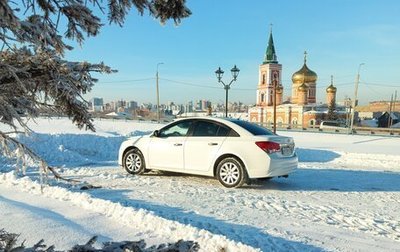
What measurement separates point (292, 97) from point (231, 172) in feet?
241

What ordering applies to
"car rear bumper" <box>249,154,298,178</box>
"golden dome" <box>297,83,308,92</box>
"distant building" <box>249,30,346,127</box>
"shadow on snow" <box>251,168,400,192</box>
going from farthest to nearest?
"golden dome" <box>297,83,308,92</box>
"distant building" <box>249,30,346,127</box>
"shadow on snow" <box>251,168,400,192</box>
"car rear bumper" <box>249,154,298,178</box>

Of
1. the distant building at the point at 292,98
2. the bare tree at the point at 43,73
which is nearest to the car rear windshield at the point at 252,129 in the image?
the bare tree at the point at 43,73

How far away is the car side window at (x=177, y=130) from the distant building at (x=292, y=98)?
6468cm

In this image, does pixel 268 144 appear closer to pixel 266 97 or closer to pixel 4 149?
pixel 4 149

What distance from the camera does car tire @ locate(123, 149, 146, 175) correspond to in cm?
1053

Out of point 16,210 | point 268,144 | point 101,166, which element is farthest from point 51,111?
point 101,166

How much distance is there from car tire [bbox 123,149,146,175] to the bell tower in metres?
70.0

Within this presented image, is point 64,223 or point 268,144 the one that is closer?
point 64,223

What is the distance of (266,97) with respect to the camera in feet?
263

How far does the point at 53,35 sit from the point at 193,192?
246 inches

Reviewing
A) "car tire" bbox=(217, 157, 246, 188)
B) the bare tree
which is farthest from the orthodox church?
the bare tree

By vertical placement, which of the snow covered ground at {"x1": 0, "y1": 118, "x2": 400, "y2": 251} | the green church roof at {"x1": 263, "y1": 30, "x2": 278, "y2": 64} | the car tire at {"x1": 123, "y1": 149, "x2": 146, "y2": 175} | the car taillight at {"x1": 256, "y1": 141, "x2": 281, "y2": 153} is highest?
the green church roof at {"x1": 263, "y1": 30, "x2": 278, "y2": 64}

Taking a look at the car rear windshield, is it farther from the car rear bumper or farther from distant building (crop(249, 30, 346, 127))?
distant building (crop(249, 30, 346, 127))

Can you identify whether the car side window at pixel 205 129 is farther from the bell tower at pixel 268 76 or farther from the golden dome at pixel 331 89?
the golden dome at pixel 331 89
